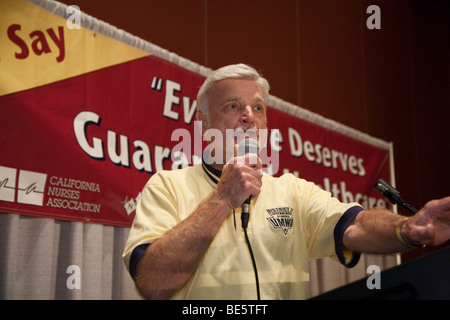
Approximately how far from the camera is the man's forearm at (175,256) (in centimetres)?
116

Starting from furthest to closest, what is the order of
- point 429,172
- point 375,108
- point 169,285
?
1. point 429,172
2. point 375,108
3. point 169,285

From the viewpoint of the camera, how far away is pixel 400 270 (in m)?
0.71

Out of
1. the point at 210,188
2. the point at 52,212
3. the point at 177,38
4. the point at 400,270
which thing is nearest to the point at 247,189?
the point at 210,188

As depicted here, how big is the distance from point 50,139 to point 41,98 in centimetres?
18

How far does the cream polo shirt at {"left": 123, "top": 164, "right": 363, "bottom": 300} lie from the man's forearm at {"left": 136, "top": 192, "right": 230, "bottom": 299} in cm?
5

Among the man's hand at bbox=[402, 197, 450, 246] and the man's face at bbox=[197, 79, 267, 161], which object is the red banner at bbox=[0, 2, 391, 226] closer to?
the man's face at bbox=[197, 79, 267, 161]

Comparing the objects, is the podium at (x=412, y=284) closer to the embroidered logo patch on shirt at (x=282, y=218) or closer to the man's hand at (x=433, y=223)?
Answer: the man's hand at (x=433, y=223)

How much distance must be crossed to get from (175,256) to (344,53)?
3.66m

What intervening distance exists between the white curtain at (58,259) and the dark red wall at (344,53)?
117 cm

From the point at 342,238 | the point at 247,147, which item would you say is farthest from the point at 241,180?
the point at 342,238

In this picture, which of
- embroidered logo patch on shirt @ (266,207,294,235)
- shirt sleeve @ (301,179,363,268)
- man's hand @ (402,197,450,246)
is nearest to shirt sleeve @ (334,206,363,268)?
shirt sleeve @ (301,179,363,268)

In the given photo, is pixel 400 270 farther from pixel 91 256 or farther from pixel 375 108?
pixel 375 108

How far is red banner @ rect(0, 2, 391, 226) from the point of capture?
6.35 feet

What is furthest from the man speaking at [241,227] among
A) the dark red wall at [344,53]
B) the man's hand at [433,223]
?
the dark red wall at [344,53]
